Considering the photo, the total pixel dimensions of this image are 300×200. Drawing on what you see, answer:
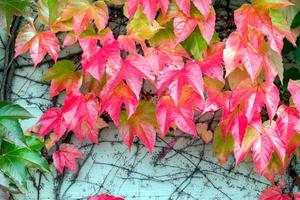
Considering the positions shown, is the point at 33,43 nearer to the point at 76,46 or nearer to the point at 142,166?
the point at 76,46

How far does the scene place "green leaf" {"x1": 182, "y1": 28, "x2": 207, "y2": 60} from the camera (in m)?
1.52

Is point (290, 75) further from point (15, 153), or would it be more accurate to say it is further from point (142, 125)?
point (15, 153)

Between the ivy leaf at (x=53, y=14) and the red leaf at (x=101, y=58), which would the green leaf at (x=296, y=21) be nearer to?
the red leaf at (x=101, y=58)

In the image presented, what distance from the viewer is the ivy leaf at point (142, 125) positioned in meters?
1.65

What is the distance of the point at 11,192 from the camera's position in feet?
5.79

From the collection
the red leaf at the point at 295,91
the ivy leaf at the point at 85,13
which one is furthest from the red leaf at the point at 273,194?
the ivy leaf at the point at 85,13

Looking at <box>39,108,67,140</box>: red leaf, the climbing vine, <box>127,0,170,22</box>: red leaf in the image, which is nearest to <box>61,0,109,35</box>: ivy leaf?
the climbing vine

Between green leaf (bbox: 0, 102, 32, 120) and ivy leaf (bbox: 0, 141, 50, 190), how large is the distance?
0.51 feet

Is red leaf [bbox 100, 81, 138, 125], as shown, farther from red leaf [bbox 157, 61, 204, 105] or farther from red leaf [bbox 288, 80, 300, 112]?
red leaf [bbox 288, 80, 300, 112]

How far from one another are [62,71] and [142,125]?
1.08 ft

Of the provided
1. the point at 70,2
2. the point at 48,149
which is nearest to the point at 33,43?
the point at 70,2

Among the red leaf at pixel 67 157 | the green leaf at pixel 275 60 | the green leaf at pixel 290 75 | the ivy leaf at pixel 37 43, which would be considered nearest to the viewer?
the green leaf at pixel 275 60

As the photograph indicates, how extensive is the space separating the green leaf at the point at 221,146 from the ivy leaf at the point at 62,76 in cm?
52

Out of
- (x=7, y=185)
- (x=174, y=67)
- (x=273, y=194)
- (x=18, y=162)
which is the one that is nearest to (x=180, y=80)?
(x=174, y=67)
